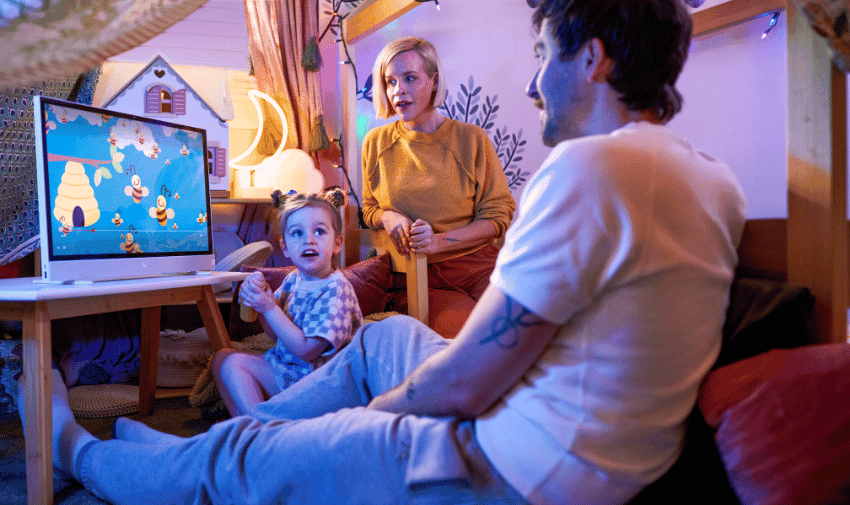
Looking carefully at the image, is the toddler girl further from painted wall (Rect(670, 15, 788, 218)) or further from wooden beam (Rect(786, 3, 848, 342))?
→ painted wall (Rect(670, 15, 788, 218))

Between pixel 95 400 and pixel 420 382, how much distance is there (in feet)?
5.23

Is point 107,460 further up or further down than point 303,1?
further down

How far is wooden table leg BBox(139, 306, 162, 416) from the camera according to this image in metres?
1.88

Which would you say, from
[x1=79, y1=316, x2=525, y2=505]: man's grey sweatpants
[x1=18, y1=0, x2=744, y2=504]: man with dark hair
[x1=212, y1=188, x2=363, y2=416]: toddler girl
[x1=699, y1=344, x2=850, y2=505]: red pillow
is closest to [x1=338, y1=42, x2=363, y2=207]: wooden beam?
[x1=212, y1=188, x2=363, y2=416]: toddler girl

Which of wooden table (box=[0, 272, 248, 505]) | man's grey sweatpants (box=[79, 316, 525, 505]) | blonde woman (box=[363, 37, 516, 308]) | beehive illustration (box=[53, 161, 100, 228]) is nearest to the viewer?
man's grey sweatpants (box=[79, 316, 525, 505])

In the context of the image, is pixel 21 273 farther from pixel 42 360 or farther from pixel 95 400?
pixel 42 360

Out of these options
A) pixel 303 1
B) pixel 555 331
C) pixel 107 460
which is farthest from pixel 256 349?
pixel 303 1

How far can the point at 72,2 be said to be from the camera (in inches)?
48.8

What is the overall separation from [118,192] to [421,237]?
34.9 inches

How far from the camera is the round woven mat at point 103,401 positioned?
188 cm

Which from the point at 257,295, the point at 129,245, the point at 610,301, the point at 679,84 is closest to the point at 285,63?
the point at 129,245

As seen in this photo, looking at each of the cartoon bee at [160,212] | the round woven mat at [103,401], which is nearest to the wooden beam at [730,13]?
the cartoon bee at [160,212]

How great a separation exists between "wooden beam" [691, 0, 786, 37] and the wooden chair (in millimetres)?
1222

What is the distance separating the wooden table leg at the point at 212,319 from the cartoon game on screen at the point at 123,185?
0.53 ft
